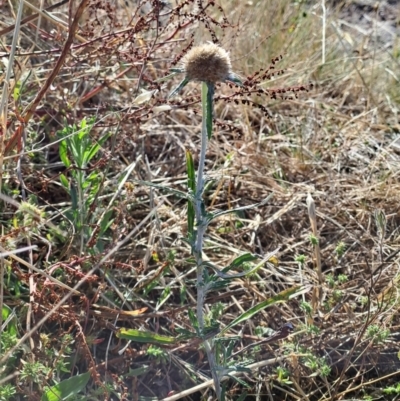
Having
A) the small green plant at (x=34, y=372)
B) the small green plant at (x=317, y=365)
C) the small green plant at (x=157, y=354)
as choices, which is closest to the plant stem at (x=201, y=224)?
the small green plant at (x=157, y=354)

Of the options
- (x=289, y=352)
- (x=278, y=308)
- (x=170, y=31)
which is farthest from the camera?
(x=170, y=31)

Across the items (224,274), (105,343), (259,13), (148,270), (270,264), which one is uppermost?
(259,13)

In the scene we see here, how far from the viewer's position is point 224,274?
1.53m

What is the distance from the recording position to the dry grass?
1823mm

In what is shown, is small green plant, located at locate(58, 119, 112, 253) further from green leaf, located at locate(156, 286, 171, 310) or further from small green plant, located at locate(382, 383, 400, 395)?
small green plant, located at locate(382, 383, 400, 395)

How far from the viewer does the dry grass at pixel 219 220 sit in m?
1.82

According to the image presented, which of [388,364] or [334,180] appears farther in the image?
[334,180]

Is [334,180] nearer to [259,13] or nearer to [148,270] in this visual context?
[148,270]

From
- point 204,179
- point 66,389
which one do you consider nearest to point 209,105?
point 204,179

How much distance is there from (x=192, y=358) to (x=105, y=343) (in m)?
0.24

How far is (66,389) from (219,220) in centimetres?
81

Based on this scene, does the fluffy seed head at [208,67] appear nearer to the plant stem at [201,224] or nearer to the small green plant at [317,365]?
the plant stem at [201,224]

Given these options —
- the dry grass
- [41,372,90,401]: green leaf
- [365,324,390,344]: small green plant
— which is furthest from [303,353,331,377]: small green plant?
[41,372,90,401]: green leaf

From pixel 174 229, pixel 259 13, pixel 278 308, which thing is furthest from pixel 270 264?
pixel 259 13
